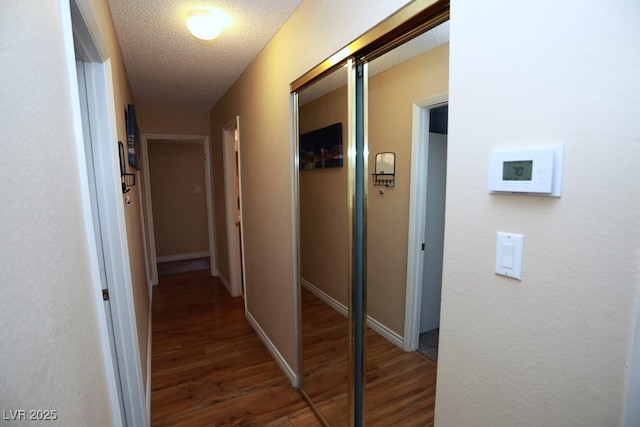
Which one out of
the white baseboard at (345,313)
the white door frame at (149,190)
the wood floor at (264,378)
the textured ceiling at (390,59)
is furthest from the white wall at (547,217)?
the white door frame at (149,190)

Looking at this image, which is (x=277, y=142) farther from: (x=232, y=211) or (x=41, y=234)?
(x=232, y=211)

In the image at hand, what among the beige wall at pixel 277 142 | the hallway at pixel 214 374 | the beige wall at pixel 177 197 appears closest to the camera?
the beige wall at pixel 277 142

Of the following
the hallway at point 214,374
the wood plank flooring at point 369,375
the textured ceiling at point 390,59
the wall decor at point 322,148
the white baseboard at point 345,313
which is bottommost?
the hallway at point 214,374

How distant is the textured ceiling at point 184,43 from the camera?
66.8 inches

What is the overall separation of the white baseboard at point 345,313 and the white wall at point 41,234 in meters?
1.17

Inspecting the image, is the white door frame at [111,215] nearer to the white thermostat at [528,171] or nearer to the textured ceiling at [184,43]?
the textured ceiling at [184,43]

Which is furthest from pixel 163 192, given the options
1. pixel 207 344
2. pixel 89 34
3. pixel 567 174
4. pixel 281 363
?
pixel 567 174

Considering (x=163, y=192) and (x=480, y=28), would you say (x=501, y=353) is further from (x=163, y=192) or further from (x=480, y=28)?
(x=163, y=192)

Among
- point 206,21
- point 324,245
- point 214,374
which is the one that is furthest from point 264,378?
point 206,21

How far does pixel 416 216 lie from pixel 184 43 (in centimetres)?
206

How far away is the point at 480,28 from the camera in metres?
0.79

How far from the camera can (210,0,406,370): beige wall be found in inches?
57.8

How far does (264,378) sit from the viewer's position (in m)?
2.30

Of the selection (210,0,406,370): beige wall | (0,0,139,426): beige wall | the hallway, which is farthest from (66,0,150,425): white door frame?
(210,0,406,370): beige wall
